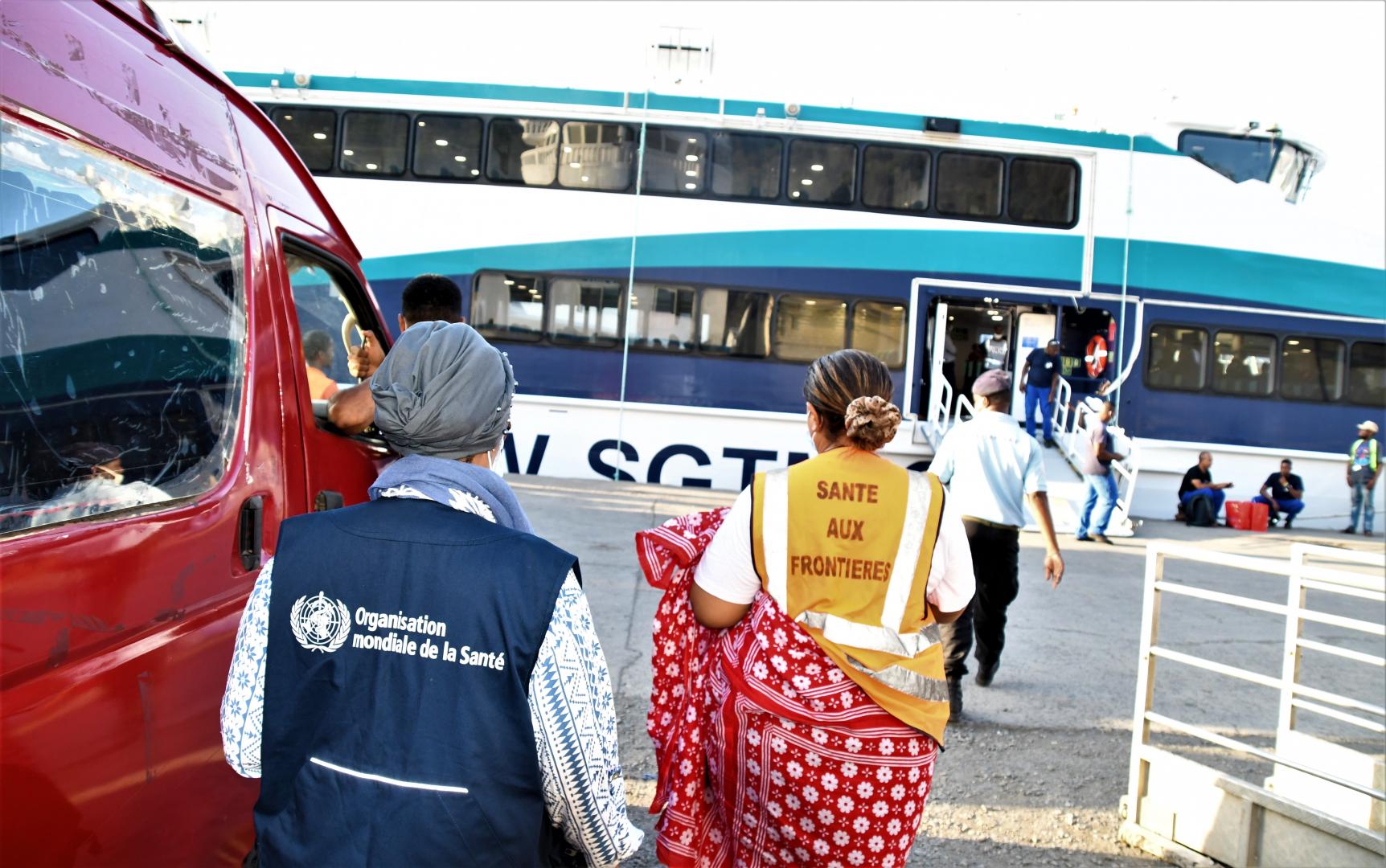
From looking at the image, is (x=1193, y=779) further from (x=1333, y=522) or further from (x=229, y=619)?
(x=1333, y=522)

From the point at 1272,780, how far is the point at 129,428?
443 centimetres

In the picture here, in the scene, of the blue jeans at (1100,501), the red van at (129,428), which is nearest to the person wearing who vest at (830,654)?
the red van at (129,428)

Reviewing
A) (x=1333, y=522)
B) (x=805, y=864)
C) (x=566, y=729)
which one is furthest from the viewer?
(x=1333, y=522)

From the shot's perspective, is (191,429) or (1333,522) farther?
(1333,522)

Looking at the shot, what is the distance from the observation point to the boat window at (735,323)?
13.3 meters

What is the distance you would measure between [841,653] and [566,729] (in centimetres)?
94

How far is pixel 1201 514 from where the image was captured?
1347 cm

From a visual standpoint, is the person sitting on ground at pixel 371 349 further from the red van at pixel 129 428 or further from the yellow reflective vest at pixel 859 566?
the yellow reflective vest at pixel 859 566

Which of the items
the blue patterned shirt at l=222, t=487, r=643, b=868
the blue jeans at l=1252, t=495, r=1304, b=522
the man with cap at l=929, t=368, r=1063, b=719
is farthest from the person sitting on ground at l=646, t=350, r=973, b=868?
the blue jeans at l=1252, t=495, r=1304, b=522

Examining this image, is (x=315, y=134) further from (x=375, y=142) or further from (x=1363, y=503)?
(x=1363, y=503)

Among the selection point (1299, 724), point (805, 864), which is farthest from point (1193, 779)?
point (1299, 724)

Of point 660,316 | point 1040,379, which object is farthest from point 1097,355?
point 660,316

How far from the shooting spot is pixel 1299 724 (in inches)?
226

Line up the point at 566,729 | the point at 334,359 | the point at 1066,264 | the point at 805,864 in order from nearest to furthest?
the point at 566,729 → the point at 805,864 → the point at 334,359 → the point at 1066,264
